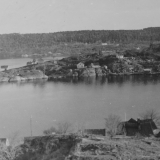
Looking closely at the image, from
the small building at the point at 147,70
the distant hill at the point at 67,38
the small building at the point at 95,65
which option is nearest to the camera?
the small building at the point at 147,70

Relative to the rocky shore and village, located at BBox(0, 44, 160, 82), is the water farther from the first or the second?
the rocky shore

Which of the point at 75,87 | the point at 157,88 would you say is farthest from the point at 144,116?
the point at 75,87

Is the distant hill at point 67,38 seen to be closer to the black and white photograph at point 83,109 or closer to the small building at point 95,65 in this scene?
the black and white photograph at point 83,109

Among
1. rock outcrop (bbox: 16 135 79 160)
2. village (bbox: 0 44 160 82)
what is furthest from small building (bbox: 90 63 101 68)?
rock outcrop (bbox: 16 135 79 160)

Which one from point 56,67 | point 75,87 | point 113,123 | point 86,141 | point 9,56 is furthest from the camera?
point 9,56

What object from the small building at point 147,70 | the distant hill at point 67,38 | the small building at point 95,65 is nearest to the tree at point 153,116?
the small building at point 147,70

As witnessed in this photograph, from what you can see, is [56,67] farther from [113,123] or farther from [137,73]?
[113,123]

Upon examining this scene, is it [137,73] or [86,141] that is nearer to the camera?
[86,141]
